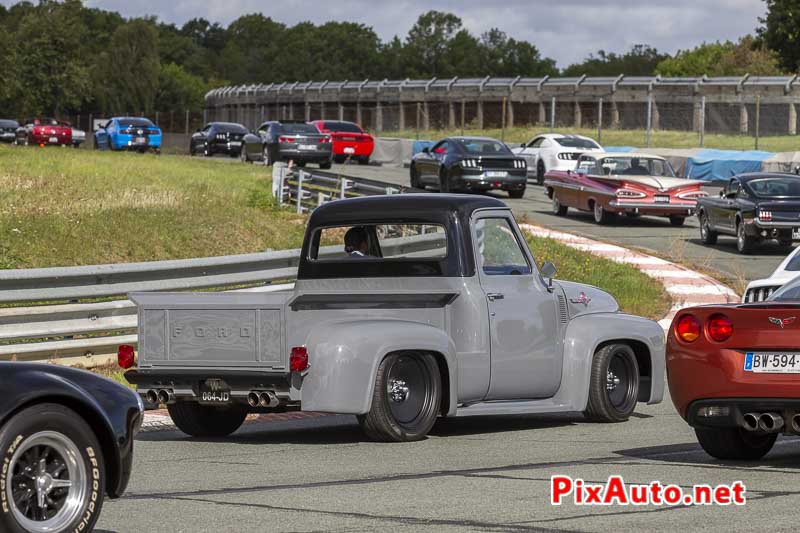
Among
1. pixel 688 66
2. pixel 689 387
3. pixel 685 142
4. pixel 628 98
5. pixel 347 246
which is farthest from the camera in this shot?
pixel 688 66

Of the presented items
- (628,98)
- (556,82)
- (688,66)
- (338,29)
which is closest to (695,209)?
(628,98)

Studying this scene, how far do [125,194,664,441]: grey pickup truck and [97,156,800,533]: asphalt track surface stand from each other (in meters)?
0.26

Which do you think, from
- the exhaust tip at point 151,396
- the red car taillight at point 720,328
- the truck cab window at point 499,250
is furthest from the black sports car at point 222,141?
the red car taillight at point 720,328

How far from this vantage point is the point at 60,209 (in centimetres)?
2561

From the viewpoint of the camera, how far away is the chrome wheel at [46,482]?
6262 mm

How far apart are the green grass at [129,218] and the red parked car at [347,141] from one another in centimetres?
Result: 1467

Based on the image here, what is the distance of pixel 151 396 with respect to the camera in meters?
10.7

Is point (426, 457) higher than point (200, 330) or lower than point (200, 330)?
lower

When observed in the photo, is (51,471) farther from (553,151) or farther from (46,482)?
(553,151)

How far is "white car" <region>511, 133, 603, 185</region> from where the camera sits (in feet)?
133

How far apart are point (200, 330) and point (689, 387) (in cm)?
341

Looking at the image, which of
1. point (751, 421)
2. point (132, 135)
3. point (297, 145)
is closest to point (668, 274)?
point (751, 421)

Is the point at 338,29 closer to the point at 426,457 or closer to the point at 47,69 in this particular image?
the point at 47,69

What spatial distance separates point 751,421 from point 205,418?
13.7 ft
